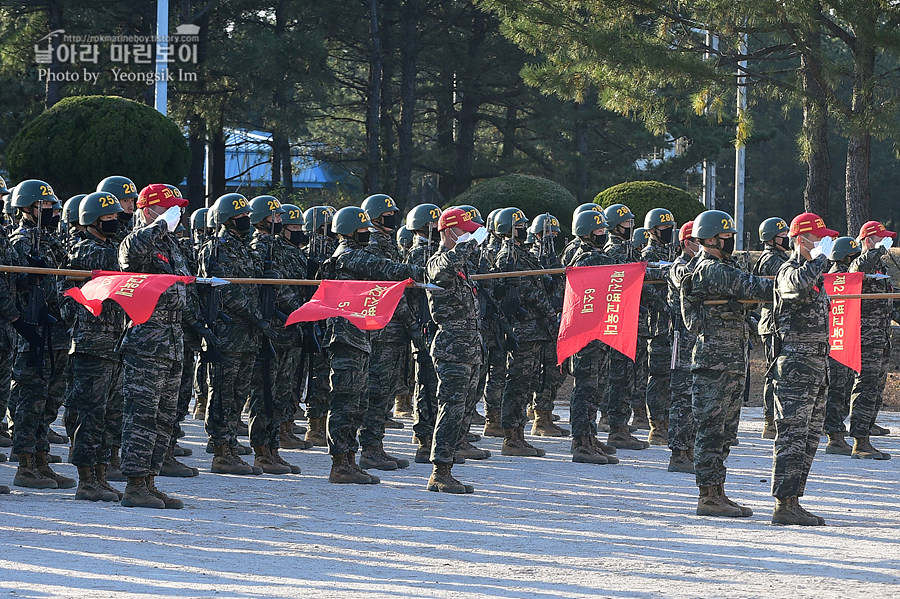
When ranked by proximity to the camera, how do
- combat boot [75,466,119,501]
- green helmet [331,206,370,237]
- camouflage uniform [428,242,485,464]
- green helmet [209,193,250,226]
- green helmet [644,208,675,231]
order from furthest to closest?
green helmet [644,208,675,231], green helmet [209,193,250,226], green helmet [331,206,370,237], camouflage uniform [428,242,485,464], combat boot [75,466,119,501]

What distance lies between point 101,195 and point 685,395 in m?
5.36

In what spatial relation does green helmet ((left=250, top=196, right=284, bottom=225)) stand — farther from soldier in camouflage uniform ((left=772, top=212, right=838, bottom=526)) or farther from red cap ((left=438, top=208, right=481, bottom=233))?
soldier in camouflage uniform ((left=772, top=212, right=838, bottom=526))

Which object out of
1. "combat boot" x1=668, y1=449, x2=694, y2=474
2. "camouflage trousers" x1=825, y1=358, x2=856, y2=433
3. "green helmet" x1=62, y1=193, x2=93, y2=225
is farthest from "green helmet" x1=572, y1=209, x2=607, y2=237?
"green helmet" x1=62, y1=193, x2=93, y2=225

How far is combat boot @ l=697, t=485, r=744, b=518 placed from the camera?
8766 mm

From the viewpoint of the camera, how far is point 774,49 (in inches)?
741

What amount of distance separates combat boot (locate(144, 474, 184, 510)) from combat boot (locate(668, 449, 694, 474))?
444cm

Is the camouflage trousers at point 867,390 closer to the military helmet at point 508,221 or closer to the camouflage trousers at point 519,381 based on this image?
the camouflage trousers at point 519,381

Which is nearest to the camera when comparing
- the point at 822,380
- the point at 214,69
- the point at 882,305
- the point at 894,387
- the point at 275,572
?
the point at 275,572

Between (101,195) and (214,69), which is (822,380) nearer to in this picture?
(101,195)

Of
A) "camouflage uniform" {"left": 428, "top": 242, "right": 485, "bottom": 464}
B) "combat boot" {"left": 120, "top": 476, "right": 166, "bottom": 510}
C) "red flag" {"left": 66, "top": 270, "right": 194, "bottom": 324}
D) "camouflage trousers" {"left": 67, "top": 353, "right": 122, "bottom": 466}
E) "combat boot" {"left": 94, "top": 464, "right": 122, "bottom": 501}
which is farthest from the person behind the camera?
"camouflage uniform" {"left": 428, "top": 242, "right": 485, "bottom": 464}

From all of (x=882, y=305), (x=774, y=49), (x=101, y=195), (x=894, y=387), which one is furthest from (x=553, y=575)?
(x=774, y=49)

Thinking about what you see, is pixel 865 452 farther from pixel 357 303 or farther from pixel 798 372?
pixel 357 303

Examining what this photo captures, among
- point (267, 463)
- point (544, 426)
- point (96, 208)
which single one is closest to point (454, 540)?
point (267, 463)

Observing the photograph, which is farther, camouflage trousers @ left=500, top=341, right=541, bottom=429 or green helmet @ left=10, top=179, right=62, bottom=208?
camouflage trousers @ left=500, top=341, right=541, bottom=429
